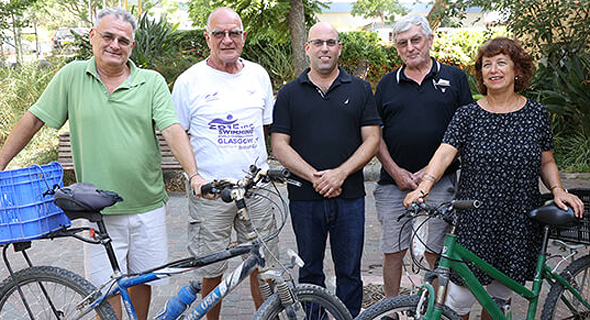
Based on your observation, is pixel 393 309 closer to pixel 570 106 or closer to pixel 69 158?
pixel 69 158

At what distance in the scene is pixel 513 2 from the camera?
9742mm

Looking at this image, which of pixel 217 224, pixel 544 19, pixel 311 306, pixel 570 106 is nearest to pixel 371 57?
pixel 544 19

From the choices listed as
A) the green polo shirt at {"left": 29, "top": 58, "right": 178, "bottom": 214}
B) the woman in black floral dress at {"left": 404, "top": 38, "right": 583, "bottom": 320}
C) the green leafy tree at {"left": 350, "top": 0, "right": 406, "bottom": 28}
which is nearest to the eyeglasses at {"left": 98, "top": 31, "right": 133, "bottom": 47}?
the green polo shirt at {"left": 29, "top": 58, "right": 178, "bottom": 214}

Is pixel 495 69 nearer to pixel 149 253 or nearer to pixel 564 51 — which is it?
pixel 149 253

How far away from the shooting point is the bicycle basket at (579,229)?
327cm

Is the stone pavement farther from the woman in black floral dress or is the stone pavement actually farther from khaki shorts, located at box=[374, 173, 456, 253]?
the woman in black floral dress

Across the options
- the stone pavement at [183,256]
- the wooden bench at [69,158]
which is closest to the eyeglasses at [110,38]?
the stone pavement at [183,256]

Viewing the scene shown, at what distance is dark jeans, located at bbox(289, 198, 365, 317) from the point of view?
3.75 m

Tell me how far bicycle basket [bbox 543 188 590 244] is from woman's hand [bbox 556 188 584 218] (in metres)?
0.09

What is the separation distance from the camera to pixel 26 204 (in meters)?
2.93

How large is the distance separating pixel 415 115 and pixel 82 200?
2183 millimetres

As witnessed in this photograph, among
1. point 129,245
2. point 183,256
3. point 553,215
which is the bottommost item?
point 183,256

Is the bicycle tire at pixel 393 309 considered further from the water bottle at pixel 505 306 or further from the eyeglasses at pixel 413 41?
the eyeglasses at pixel 413 41

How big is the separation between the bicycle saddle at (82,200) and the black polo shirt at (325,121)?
49.5 inches
